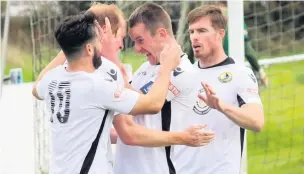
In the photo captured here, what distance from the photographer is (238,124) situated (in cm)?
450

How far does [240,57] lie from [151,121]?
6.15 ft

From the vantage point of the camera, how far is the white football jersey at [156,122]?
4340 mm

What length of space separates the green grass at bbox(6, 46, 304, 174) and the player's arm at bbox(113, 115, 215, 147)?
4095 millimetres

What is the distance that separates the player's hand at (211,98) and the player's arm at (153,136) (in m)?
0.20

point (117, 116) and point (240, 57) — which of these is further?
point (240, 57)

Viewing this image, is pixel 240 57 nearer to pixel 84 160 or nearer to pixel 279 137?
pixel 84 160

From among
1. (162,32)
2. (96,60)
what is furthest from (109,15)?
(96,60)

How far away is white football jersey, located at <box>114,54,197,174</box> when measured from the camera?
14.2 ft

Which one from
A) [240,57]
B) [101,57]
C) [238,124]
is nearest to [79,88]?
[101,57]

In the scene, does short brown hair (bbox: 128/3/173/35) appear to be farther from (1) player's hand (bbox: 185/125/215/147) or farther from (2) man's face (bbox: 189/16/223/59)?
(1) player's hand (bbox: 185/125/215/147)

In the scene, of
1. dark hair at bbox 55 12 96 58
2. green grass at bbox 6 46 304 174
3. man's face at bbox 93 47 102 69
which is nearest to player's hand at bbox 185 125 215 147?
man's face at bbox 93 47 102 69

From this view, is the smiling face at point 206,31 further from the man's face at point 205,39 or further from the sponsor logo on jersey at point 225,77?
the sponsor logo on jersey at point 225,77

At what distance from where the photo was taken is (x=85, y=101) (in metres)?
3.95

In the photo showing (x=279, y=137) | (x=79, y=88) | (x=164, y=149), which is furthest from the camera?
(x=279, y=137)
